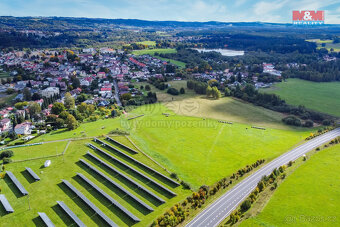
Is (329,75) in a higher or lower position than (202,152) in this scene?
higher

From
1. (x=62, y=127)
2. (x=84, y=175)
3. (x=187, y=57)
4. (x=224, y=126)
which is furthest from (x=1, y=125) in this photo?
(x=187, y=57)

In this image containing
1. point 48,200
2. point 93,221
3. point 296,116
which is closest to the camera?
point 93,221

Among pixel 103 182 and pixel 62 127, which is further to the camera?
pixel 62 127

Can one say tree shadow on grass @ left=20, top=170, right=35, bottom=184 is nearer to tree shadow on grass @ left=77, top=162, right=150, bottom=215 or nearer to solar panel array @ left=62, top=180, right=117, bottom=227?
solar panel array @ left=62, top=180, right=117, bottom=227

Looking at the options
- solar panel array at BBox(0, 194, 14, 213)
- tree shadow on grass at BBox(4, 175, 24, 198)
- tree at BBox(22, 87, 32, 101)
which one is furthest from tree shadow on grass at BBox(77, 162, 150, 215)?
tree at BBox(22, 87, 32, 101)

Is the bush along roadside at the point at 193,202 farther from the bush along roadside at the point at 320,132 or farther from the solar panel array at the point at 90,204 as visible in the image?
the bush along roadside at the point at 320,132

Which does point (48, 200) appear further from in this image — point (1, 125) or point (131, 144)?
point (1, 125)

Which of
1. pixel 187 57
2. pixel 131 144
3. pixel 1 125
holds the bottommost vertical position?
pixel 131 144

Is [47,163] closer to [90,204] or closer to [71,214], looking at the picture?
[90,204]
